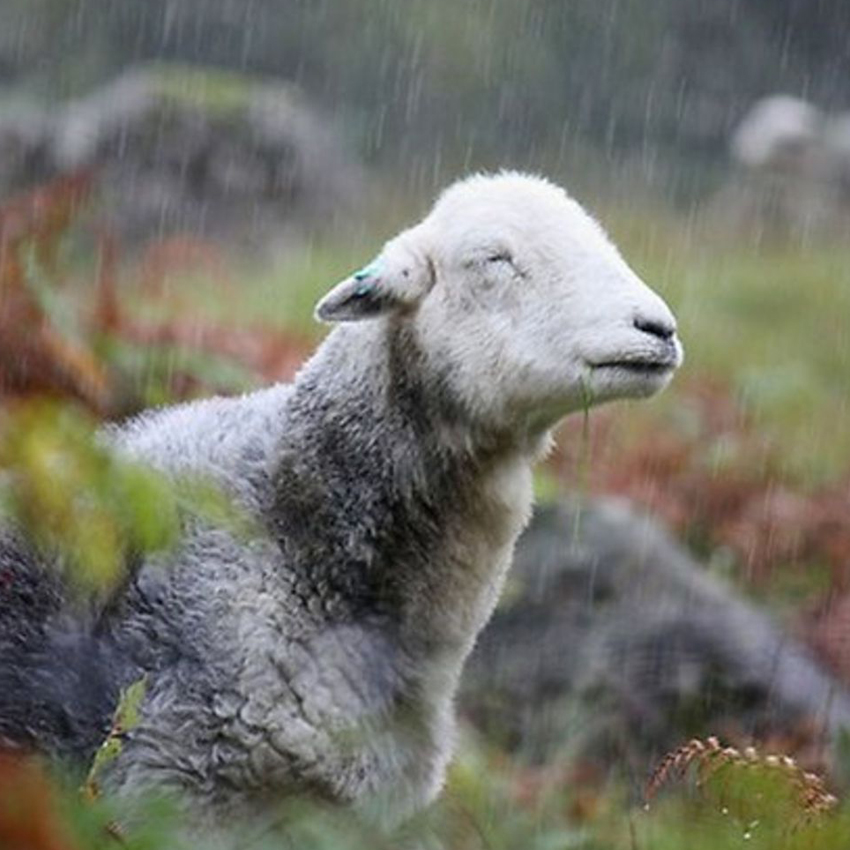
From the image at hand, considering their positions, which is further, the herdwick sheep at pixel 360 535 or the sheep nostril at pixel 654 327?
the sheep nostril at pixel 654 327

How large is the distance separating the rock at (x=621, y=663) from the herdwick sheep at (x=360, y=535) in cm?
220

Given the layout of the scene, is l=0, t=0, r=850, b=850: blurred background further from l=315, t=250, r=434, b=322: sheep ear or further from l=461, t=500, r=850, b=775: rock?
l=315, t=250, r=434, b=322: sheep ear

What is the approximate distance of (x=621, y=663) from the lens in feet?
25.1

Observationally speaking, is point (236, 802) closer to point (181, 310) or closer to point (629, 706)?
point (629, 706)

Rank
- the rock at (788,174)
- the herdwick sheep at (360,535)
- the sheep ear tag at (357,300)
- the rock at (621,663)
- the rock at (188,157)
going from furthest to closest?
the rock at (788,174)
the rock at (188,157)
the rock at (621,663)
the sheep ear tag at (357,300)
the herdwick sheep at (360,535)

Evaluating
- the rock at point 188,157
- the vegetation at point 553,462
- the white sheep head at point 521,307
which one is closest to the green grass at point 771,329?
the vegetation at point 553,462

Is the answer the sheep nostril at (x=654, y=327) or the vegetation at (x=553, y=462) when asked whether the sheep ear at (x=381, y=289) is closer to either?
the vegetation at (x=553, y=462)

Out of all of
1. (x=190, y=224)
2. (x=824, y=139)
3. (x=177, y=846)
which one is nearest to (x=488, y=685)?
(x=177, y=846)

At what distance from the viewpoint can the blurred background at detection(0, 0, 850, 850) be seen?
16.0ft

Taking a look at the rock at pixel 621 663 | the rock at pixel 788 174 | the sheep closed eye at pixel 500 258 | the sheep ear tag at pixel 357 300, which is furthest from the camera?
the rock at pixel 788 174

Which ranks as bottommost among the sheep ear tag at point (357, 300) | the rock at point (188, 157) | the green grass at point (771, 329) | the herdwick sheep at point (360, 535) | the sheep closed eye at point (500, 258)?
the rock at point (188, 157)

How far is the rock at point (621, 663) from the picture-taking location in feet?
24.8

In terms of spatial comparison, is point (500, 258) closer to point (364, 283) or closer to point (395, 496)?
point (364, 283)

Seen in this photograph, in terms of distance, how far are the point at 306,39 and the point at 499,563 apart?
21710 millimetres
